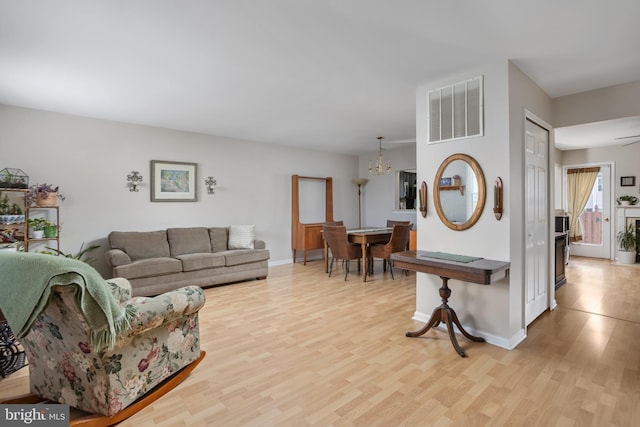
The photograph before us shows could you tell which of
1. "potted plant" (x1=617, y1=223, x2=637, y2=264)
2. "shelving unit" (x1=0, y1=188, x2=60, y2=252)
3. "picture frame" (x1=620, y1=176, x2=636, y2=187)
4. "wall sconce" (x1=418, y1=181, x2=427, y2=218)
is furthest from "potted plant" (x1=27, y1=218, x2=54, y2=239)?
"picture frame" (x1=620, y1=176, x2=636, y2=187)

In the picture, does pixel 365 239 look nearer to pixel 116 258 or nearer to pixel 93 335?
pixel 116 258

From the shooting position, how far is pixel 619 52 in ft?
8.63

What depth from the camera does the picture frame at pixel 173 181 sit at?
16.9 feet

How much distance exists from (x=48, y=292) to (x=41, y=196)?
11.2 feet

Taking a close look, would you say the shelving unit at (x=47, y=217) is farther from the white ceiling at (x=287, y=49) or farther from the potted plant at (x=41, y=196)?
the white ceiling at (x=287, y=49)

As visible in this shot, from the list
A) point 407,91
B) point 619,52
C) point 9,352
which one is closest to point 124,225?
point 9,352

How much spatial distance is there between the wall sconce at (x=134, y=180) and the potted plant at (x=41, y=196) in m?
0.94

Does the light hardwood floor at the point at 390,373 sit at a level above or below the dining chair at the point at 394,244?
below

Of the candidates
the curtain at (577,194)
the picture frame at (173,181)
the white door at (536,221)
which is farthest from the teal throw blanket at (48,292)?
the curtain at (577,194)

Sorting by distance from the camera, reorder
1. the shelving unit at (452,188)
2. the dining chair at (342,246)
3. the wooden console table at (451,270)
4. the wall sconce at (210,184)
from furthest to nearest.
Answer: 1. the wall sconce at (210,184)
2. the dining chair at (342,246)
3. the shelving unit at (452,188)
4. the wooden console table at (451,270)

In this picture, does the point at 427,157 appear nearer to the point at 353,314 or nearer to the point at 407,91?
the point at 407,91

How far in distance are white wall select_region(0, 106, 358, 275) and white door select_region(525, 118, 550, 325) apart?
456cm

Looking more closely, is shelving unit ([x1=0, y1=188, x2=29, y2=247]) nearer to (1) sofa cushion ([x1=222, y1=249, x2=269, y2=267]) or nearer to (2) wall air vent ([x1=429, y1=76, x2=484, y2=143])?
(1) sofa cushion ([x1=222, y1=249, x2=269, y2=267])

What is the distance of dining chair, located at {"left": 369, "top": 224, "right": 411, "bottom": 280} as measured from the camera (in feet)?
17.0
